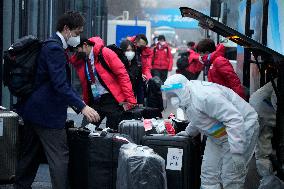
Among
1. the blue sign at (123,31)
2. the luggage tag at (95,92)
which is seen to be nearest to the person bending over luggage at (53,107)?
the luggage tag at (95,92)

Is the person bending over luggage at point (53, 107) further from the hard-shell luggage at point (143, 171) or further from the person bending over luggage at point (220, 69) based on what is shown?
the person bending over luggage at point (220, 69)

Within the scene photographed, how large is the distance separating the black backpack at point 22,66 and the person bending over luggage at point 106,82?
1.54 m

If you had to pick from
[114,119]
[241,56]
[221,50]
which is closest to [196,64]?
[241,56]

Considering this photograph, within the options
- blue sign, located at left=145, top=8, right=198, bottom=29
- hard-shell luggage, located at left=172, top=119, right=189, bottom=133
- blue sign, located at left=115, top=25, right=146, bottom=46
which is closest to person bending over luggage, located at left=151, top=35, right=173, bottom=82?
blue sign, located at left=115, top=25, right=146, bottom=46

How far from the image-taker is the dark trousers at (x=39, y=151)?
22.4 feet

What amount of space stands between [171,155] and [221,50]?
3393mm

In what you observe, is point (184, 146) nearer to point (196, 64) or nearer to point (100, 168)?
point (100, 168)

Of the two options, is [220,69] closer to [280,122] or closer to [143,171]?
[280,122]

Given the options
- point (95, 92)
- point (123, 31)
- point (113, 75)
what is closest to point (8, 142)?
point (95, 92)

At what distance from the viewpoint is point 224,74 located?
9.46 m

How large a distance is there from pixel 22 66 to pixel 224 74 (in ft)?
11.4

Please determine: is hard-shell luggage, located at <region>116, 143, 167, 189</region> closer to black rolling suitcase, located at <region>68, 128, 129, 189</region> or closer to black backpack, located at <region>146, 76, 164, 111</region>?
black rolling suitcase, located at <region>68, 128, 129, 189</region>

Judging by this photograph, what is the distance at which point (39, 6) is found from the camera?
1504 cm

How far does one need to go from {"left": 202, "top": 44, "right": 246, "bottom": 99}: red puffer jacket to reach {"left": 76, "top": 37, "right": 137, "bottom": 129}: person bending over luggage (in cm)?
145
